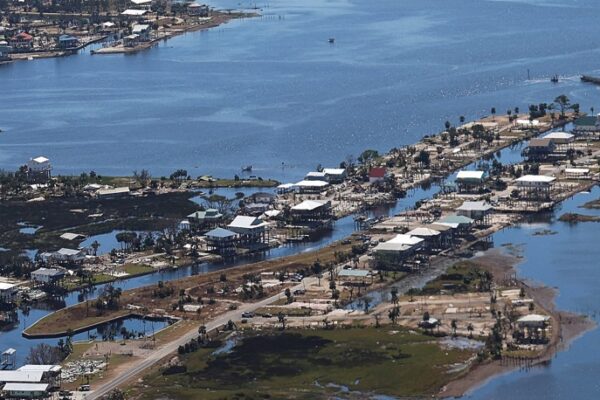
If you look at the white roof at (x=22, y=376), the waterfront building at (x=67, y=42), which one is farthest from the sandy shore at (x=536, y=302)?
the waterfront building at (x=67, y=42)

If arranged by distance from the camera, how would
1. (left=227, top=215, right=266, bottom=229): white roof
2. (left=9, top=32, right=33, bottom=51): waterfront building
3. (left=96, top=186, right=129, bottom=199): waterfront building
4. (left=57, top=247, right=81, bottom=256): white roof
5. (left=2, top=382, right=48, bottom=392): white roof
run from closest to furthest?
(left=2, top=382, right=48, bottom=392): white roof
(left=57, top=247, right=81, bottom=256): white roof
(left=227, top=215, right=266, bottom=229): white roof
(left=96, top=186, right=129, bottom=199): waterfront building
(left=9, top=32, right=33, bottom=51): waterfront building

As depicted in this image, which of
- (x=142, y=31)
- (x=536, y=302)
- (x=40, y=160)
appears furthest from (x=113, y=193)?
(x=142, y=31)

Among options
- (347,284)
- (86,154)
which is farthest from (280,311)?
(86,154)

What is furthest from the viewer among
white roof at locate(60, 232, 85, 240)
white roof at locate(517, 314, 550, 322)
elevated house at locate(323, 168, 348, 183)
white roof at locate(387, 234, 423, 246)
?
elevated house at locate(323, 168, 348, 183)

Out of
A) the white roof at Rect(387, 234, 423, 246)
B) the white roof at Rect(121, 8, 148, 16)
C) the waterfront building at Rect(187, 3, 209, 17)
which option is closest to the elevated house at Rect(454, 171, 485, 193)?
the white roof at Rect(387, 234, 423, 246)

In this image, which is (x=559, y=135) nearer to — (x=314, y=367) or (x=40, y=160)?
(x=40, y=160)

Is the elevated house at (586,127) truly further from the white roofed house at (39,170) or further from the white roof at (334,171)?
the white roofed house at (39,170)

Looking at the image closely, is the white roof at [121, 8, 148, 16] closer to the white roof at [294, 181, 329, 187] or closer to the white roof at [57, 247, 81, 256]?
the white roof at [294, 181, 329, 187]
